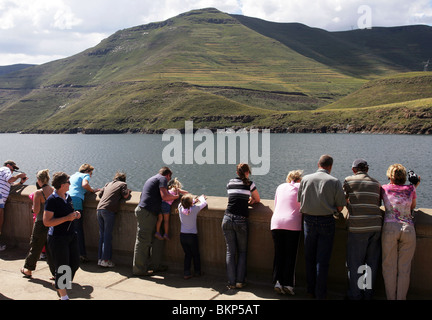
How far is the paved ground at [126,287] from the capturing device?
6.52 m

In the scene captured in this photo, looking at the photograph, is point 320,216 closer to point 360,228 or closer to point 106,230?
point 360,228

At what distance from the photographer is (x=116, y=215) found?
325 inches

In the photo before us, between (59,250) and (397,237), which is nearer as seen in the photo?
(397,237)

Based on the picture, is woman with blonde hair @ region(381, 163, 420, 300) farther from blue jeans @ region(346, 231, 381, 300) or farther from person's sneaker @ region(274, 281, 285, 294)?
person's sneaker @ region(274, 281, 285, 294)

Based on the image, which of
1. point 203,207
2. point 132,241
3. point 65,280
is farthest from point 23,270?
point 203,207

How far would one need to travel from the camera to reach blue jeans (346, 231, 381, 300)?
6137 mm

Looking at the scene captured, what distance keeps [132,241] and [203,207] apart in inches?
66.6

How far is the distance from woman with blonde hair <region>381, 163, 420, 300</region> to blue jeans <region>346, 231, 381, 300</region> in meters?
0.12

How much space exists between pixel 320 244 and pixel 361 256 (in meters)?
0.58

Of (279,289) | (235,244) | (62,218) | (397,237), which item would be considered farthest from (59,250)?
(397,237)

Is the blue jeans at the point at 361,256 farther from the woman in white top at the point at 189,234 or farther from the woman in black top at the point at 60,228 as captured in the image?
the woman in black top at the point at 60,228

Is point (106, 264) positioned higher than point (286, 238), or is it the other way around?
point (286, 238)

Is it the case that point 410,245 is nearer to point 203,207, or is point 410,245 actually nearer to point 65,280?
point 203,207

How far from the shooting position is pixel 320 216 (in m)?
6.32
